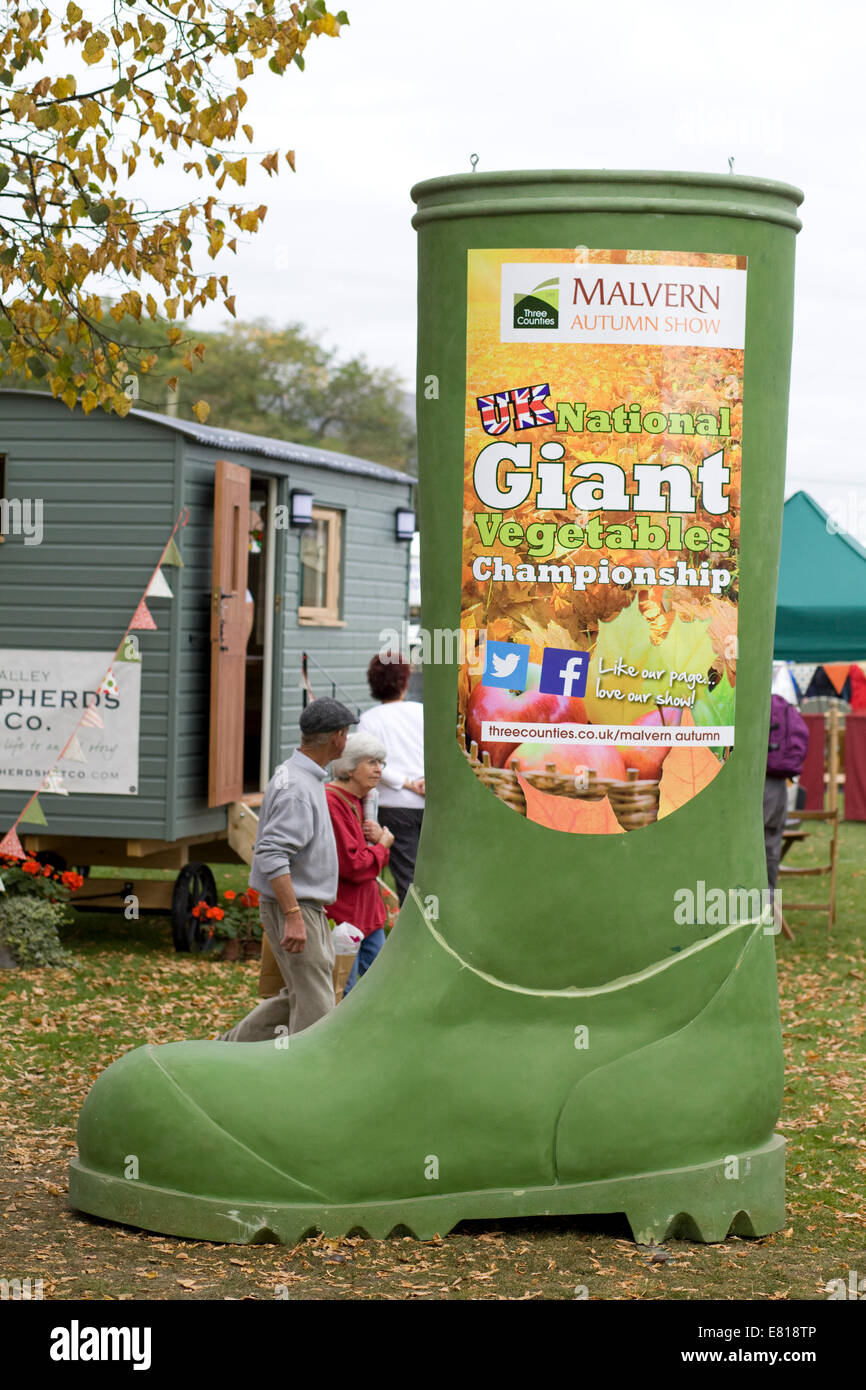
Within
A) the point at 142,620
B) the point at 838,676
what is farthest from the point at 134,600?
the point at 838,676

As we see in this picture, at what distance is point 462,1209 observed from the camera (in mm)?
5355

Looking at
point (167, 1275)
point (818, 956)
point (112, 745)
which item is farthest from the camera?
point (818, 956)

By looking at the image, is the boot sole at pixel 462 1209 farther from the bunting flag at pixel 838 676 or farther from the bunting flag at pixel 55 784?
the bunting flag at pixel 838 676

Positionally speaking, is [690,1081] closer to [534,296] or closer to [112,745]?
[534,296]

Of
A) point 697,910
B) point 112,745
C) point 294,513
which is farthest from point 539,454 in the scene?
point 294,513

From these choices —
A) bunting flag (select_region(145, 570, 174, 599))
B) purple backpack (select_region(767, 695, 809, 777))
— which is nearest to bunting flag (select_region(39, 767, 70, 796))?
bunting flag (select_region(145, 570, 174, 599))

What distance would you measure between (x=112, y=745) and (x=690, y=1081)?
6456 millimetres

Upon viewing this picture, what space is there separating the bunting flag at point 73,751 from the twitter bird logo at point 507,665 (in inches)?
239

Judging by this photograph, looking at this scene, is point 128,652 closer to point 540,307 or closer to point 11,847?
point 11,847

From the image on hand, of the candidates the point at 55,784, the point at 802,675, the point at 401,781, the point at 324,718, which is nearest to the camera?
the point at 324,718

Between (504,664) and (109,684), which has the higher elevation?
(504,664)

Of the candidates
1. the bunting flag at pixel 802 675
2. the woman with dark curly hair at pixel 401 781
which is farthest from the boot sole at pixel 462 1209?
the bunting flag at pixel 802 675

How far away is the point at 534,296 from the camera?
537cm

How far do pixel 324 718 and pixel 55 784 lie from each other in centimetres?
447
